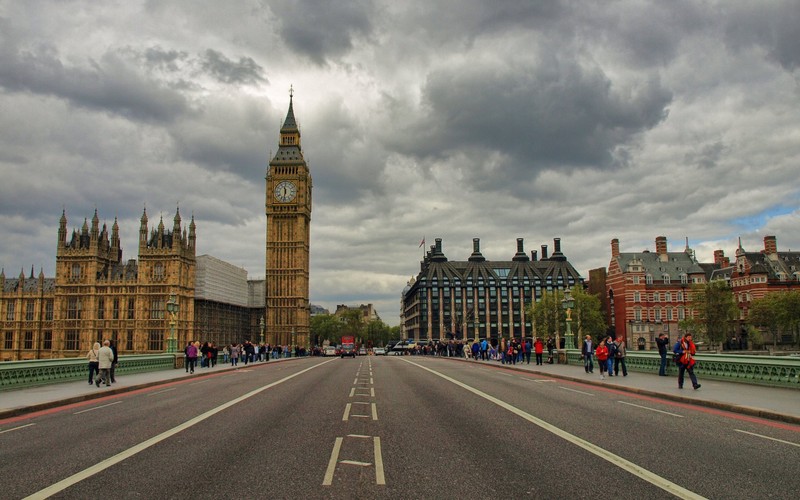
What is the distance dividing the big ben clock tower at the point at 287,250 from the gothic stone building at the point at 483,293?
128 feet

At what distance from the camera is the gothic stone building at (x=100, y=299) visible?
3994 inches

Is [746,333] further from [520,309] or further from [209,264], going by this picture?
[209,264]

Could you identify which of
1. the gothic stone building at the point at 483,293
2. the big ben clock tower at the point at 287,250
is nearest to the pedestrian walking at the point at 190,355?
the big ben clock tower at the point at 287,250

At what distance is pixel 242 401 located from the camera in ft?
55.5

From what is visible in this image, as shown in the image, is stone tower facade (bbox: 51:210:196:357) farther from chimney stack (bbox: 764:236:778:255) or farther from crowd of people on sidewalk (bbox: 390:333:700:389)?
chimney stack (bbox: 764:236:778:255)

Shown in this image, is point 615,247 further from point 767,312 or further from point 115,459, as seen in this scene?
point 115,459

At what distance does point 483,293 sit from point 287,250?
5718 cm

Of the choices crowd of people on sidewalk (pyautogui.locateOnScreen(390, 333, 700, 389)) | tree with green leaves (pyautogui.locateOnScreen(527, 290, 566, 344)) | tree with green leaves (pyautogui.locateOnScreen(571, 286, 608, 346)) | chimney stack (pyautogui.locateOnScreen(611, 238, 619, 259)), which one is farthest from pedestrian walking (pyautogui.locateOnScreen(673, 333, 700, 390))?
chimney stack (pyautogui.locateOnScreen(611, 238, 619, 259))

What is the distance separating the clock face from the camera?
125m

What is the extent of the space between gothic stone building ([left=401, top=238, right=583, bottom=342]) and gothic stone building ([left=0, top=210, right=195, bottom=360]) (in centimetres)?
6617

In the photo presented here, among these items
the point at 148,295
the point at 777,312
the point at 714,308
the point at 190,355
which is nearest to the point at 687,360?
the point at 190,355

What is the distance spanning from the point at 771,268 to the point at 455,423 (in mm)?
94193

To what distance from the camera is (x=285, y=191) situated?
12506 cm

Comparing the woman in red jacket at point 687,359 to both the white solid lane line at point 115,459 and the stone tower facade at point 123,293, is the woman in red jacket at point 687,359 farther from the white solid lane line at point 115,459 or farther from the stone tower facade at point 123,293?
the stone tower facade at point 123,293
